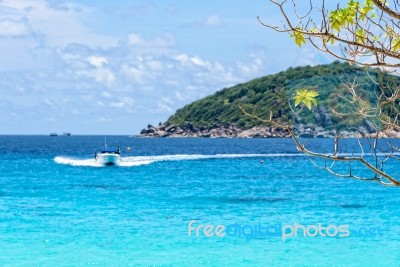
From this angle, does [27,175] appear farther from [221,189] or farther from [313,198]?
[313,198]

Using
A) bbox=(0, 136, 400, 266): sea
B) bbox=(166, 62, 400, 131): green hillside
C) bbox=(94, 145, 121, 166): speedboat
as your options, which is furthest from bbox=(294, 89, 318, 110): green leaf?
bbox=(166, 62, 400, 131): green hillside

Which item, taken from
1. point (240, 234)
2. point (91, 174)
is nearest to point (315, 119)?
point (91, 174)

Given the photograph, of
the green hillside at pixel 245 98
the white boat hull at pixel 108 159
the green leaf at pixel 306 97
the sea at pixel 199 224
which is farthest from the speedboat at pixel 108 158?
the green hillside at pixel 245 98

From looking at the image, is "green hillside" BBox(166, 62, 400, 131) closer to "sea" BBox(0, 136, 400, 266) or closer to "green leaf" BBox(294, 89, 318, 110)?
"sea" BBox(0, 136, 400, 266)

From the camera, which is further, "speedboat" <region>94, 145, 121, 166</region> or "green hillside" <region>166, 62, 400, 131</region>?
"green hillside" <region>166, 62, 400, 131</region>

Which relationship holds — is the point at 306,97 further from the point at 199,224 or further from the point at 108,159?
the point at 108,159

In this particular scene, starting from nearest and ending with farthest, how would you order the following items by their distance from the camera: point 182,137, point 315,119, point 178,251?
point 178,251 < point 315,119 < point 182,137

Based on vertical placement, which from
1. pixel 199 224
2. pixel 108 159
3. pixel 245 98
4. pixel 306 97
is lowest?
pixel 199 224

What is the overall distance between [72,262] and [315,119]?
8724 centimetres

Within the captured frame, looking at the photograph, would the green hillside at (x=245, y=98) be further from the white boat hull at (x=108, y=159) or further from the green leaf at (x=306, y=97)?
the green leaf at (x=306, y=97)

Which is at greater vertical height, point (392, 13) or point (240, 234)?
point (392, 13)

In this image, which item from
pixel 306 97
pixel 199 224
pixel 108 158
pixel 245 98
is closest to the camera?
pixel 306 97

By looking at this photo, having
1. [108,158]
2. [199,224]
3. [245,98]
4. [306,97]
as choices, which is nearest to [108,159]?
[108,158]

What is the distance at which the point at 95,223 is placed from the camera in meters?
23.5
